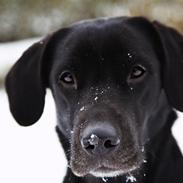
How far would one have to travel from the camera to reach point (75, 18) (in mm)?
10250

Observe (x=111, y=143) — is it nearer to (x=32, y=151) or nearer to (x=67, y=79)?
(x=67, y=79)

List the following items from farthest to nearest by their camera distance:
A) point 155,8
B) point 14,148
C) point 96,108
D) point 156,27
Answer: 1. point 155,8
2. point 14,148
3. point 156,27
4. point 96,108

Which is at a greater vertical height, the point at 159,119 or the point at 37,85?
the point at 37,85

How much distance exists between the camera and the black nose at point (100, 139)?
3357mm

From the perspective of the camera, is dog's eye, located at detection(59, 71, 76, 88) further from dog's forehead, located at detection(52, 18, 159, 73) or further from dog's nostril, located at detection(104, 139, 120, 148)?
dog's nostril, located at detection(104, 139, 120, 148)

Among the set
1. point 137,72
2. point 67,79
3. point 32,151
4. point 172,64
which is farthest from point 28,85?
point 32,151

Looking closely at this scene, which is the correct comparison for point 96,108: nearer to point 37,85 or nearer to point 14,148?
point 37,85

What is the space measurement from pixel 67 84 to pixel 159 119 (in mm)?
494

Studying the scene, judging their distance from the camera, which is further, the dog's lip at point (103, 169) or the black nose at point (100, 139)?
the dog's lip at point (103, 169)

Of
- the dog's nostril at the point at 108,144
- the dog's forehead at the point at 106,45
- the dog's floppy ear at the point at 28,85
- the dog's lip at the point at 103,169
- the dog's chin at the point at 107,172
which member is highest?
the dog's forehead at the point at 106,45

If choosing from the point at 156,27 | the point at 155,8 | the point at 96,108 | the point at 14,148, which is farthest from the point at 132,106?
the point at 155,8

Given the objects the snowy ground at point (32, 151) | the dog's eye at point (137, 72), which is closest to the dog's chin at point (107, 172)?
the dog's eye at point (137, 72)

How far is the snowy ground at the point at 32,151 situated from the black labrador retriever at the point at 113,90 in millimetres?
1701

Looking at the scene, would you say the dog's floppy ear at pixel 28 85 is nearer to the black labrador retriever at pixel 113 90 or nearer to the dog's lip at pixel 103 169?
the black labrador retriever at pixel 113 90
